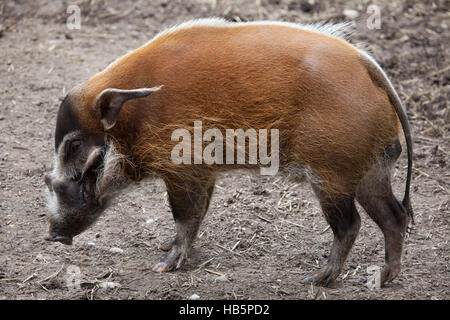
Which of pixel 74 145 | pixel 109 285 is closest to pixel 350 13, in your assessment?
pixel 74 145

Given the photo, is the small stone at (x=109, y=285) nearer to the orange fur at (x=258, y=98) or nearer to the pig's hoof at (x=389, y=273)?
the orange fur at (x=258, y=98)

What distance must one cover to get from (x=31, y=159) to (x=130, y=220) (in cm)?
125

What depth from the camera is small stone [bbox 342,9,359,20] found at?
27.8 ft

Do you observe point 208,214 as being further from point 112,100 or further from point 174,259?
point 112,100

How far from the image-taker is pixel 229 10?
8.53 metres

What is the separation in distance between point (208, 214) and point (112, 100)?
157 centimetres

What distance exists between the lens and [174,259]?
14.9ft

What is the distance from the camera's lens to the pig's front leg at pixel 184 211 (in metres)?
4.37

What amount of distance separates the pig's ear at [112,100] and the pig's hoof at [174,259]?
987 millimetres

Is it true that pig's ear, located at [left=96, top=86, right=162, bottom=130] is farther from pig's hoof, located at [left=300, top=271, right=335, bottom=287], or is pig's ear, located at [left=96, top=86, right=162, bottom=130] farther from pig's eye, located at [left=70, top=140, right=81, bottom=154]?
pig's hoof, located at [left=300, top=271, right=335, bottom=287]

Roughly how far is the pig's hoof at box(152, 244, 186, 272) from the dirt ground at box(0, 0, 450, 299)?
0.07 m

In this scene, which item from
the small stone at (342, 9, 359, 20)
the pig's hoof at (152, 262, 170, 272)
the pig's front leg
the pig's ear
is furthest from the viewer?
the small stone at (342, 9, 359, 20)

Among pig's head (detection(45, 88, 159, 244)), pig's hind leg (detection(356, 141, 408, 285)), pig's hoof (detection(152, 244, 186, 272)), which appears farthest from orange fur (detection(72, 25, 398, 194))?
pig's hoof (detection(152, 244, 186, 272))

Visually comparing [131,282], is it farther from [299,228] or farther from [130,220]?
[299,228]
